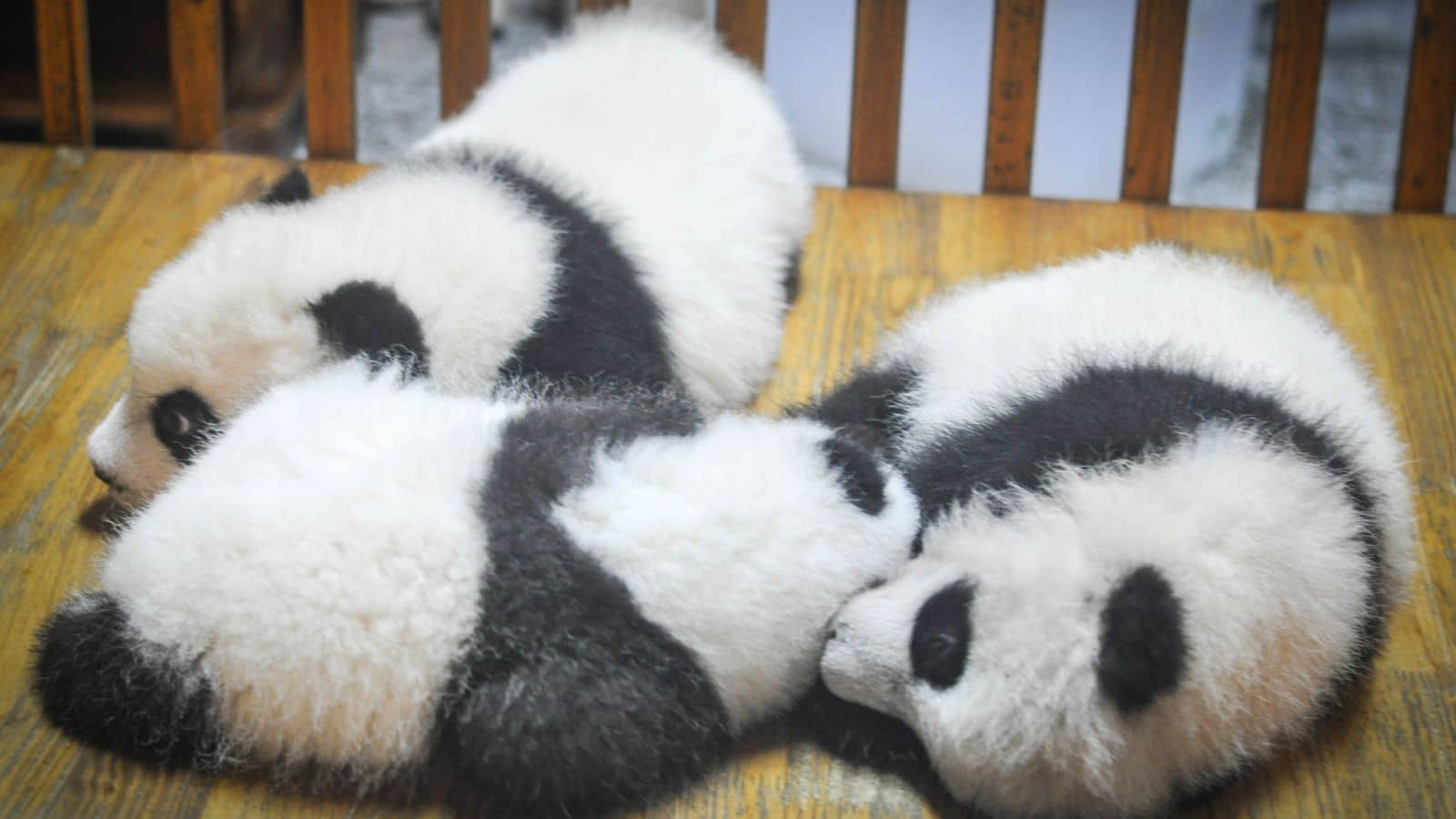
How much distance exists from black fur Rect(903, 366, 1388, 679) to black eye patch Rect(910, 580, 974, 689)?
0.20 metres

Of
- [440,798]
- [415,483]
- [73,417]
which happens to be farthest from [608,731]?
[73,417]

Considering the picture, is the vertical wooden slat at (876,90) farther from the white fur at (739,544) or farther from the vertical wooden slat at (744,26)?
the white fur at (739,544)

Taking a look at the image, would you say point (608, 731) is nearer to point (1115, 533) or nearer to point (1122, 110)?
point (1115, 533)

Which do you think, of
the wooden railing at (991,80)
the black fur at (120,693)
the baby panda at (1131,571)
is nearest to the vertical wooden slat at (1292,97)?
the wooden railing at (991,80)

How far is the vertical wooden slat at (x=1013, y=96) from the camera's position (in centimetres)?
379

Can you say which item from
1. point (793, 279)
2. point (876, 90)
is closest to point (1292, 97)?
point (876, 90)

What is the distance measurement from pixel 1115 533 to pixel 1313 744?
0.55 meters

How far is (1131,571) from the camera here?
6.53ft

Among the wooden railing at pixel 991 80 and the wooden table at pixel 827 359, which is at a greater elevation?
the wooden railing at pixel 991 80


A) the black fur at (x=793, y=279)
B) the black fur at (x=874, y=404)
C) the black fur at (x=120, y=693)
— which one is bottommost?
the black fur at (x=120, y=693)

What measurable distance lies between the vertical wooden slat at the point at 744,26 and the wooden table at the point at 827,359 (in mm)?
404

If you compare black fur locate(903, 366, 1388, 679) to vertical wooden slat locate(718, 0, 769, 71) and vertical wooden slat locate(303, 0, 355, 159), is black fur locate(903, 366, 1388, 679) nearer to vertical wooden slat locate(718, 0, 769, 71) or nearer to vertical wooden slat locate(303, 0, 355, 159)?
vertical wooden slat locate(718, 0, 769, 71)

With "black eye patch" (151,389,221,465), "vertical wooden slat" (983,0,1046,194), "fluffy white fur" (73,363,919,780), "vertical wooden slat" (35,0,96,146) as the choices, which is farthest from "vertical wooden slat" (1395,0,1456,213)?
"vertical wooden slat" (35,0,96,146)

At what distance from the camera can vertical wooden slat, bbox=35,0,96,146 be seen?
3.89 metres
